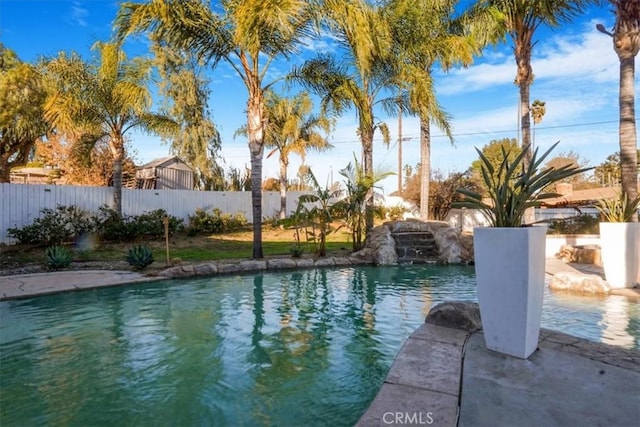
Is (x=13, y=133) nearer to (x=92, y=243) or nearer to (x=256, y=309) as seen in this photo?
(x=92, y=243)

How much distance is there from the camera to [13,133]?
16.9 m

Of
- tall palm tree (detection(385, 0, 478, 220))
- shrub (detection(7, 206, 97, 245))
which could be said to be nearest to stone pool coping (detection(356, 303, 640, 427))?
tall palm tree (detection(385, 0, 478, 220))

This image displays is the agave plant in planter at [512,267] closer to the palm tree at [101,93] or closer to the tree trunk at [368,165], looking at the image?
the tree trunk at [368,165]

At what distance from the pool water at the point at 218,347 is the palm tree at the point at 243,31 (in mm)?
4770

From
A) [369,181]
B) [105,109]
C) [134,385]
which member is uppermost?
[105,109]

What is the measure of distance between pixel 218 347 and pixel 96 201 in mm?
12880

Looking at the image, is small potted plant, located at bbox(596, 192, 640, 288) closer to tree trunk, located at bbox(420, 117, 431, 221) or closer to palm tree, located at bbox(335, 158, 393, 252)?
palm tree, located at bbox(335, 158, 393, 252)

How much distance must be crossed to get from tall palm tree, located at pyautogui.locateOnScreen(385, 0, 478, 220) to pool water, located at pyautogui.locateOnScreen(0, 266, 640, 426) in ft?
23.5

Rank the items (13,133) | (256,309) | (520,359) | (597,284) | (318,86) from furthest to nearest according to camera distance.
Answer: (13,133)
(318,86)
(597,284)
(256,309)
(520,359)

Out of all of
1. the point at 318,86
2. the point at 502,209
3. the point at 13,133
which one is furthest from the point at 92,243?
the point at 502,209

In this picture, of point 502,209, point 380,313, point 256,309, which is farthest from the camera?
point 256,309

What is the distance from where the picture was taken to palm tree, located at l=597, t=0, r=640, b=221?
28.5 ft

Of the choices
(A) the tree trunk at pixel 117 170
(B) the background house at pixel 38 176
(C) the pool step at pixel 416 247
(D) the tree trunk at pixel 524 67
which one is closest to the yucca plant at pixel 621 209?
(C) the pool step at pixel 416 247

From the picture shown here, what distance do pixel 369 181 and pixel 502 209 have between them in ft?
28.6
